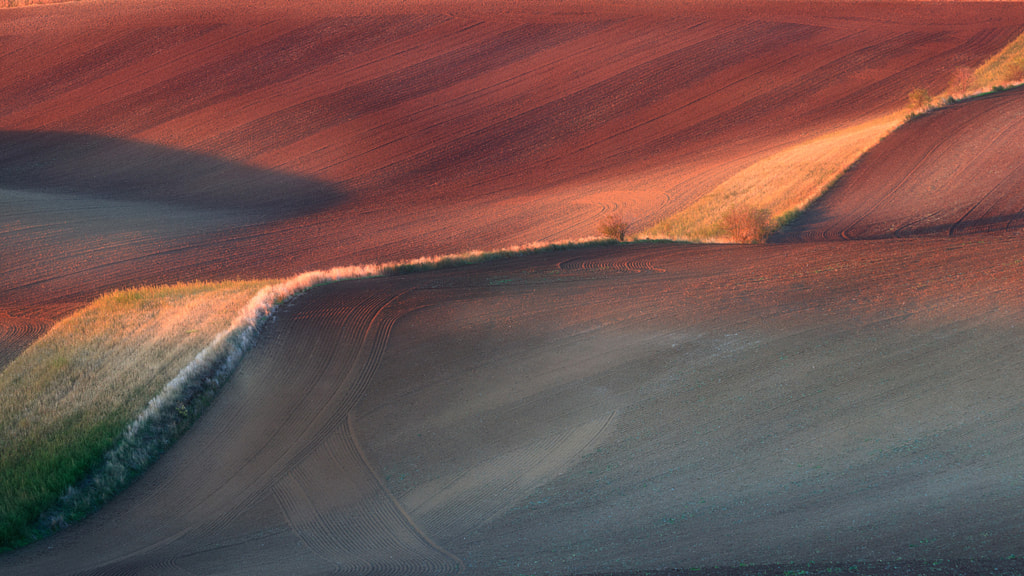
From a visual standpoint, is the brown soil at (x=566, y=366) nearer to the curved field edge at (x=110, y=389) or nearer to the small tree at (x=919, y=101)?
the curved field edge at (x=110, y=389)

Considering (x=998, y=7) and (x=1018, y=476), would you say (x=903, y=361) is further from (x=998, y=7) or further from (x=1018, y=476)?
(x=998, y=7)

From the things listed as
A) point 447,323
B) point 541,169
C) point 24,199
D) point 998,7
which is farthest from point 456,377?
point 998,7

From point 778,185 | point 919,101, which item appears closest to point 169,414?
point 778,185

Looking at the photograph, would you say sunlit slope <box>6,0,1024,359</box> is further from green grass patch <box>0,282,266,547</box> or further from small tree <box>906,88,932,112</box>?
green grass patch <box>0,282,266,547</box>

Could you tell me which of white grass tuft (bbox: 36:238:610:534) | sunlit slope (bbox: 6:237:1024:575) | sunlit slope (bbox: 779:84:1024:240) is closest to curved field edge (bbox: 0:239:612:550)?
white grass tuft (bbox: 36:238:610:534)

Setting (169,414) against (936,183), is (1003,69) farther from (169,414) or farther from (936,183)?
(169,414)

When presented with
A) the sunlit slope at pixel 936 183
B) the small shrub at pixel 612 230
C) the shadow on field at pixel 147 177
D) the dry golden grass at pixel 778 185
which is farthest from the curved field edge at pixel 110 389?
the shadow on field at pixel 147 177
